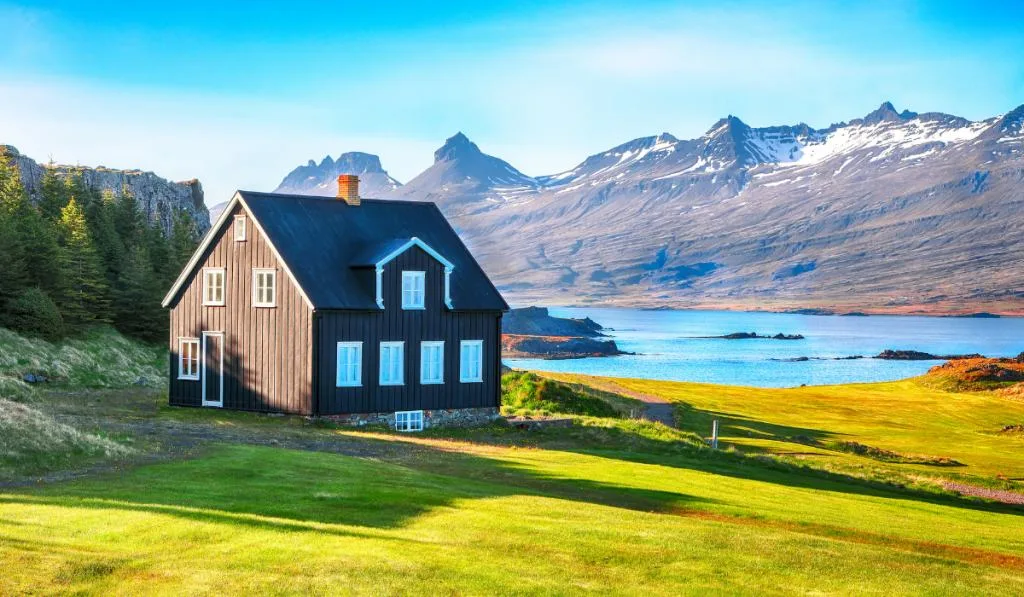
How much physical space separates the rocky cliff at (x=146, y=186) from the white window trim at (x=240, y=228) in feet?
148

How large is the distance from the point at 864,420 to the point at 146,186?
64.4 m

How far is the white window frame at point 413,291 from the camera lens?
44.9 metres

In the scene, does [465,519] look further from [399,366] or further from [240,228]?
[240,228]

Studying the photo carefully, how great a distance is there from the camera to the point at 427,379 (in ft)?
150

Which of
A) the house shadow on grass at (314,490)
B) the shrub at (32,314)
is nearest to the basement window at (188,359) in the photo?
the shrub at (32,314)

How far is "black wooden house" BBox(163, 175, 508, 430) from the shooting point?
42.7 metres

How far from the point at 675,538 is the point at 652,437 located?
80.3 feet

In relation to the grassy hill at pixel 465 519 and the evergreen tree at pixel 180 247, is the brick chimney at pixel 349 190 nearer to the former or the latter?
the grassy hill at pixel 465 519

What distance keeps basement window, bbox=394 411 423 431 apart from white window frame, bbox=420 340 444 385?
54.2 inches

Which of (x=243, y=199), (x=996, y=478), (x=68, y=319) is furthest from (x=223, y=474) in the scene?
(x=68, y=319)

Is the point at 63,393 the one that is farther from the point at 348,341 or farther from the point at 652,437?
the point at 652,437

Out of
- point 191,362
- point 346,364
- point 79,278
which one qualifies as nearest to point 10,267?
point 79,278

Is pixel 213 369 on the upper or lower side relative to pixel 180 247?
lower

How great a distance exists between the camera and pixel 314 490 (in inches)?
888
